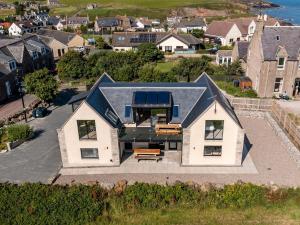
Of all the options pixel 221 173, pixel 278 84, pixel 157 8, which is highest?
pixel 157 8

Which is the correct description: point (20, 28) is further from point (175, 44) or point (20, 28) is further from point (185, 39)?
point (185, 39)

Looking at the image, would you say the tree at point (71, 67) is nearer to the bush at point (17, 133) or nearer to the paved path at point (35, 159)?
the paved path at point (35, 159)

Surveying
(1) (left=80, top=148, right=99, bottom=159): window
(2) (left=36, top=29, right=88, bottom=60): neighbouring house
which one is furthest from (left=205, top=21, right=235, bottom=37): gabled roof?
(1) (left=80, top=148, right=99, bottom=159): window

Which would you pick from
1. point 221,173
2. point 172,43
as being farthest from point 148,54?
point 221,173

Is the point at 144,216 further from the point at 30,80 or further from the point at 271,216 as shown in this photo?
the point at 30,80

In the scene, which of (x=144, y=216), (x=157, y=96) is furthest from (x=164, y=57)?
(x=144, y=216)
